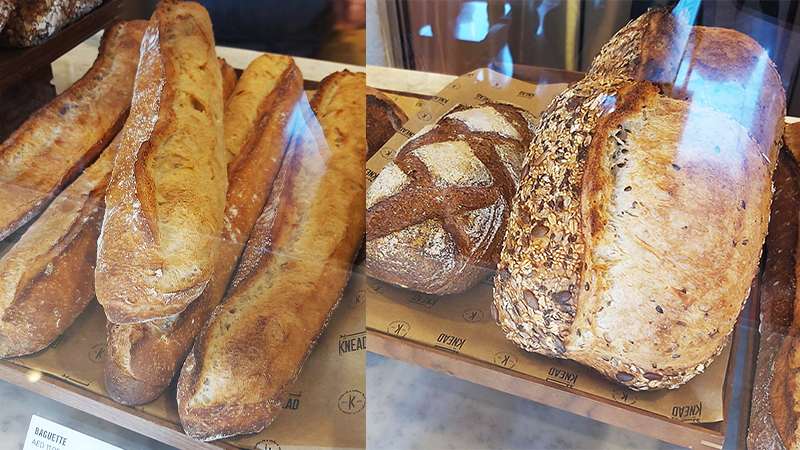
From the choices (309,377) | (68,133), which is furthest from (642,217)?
(68,133)

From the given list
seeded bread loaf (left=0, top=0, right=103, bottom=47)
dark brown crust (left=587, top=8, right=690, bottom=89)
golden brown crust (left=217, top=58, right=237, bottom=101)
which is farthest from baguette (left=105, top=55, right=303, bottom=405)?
dark brown crust (left=587, top=8, right=690, bottom=89)

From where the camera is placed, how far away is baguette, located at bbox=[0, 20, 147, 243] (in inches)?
26.4

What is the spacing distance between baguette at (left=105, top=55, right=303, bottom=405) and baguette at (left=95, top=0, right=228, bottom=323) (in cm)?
4

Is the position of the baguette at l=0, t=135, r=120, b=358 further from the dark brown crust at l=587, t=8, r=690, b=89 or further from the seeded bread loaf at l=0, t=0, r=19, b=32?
the dark brown crust at l=587, t=8, r=690, b=89

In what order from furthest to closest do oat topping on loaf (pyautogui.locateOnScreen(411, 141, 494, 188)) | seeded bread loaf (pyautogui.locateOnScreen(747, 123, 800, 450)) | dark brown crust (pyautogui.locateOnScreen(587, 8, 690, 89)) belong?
oat topping on loaf (pyautogui.locateOnScreen(411, 141, 494, 188)), seeded bread loaf (pyautogui.locateOnScreen(747, 123, 800, 450)), dark brown crust (pyautogui.locateOnScreen(587, 8, 690, 89))

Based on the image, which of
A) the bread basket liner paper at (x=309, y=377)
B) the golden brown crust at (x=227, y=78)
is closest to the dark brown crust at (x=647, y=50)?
the bread basket liner paper at (x=309, y=377)

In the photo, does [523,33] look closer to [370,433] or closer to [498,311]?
[498,311]

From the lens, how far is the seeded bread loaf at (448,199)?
692 mm

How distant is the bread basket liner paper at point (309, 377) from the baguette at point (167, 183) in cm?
12

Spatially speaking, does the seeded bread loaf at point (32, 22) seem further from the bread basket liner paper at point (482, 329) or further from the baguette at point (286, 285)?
the bread basket liner paper at point (482, 329)

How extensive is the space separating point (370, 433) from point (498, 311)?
1.00ft

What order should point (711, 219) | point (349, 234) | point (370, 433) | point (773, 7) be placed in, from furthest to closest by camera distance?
1. point (370, 433)
2. point (349, 234)
3. point (711, 219)
4. point (773, 7)

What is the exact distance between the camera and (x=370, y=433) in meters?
0.85

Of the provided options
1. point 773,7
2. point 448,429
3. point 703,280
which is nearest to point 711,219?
point 703,280
